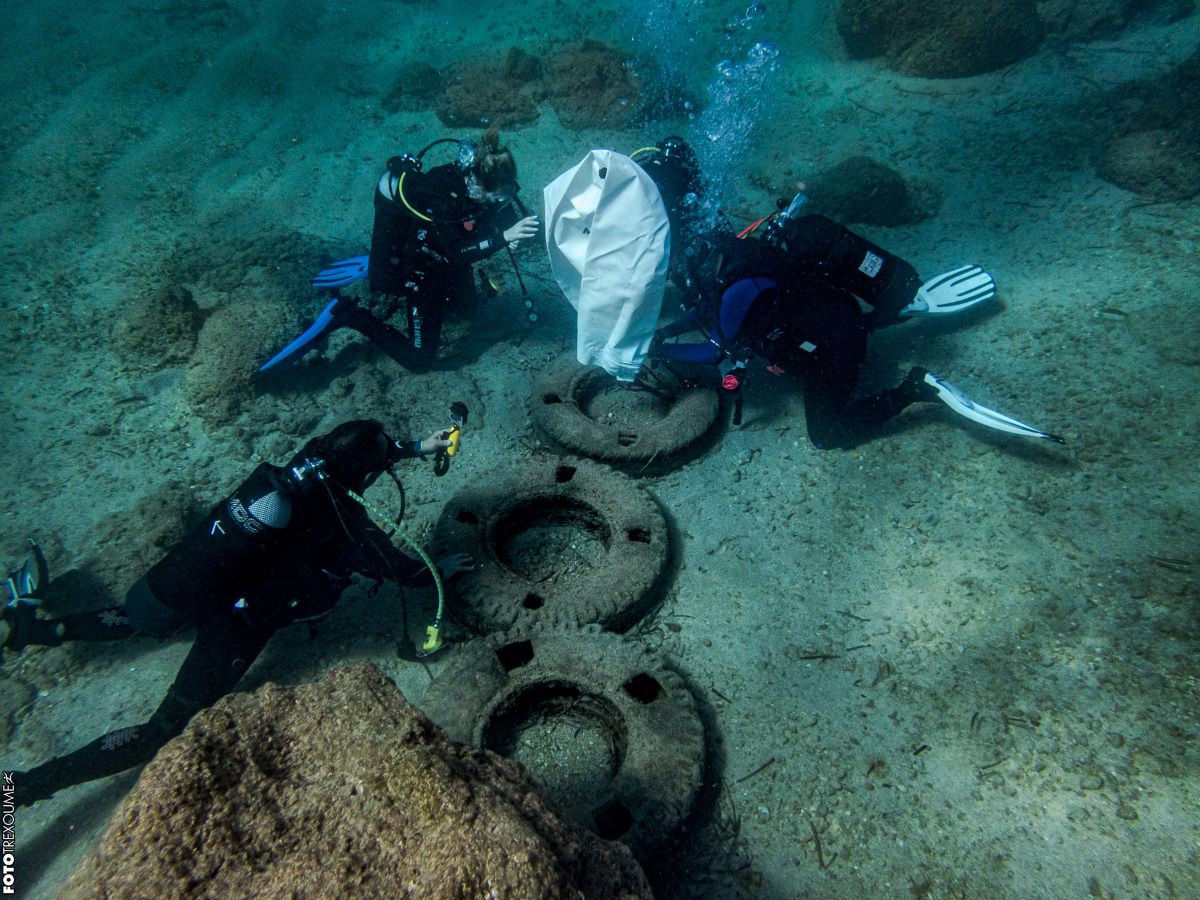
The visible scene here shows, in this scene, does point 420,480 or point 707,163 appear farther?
point 707,163

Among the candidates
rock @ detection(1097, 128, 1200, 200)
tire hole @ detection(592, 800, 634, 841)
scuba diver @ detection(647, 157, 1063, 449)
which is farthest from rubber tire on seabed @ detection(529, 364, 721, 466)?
rock @ detection(1097, 128, 1200, 200)

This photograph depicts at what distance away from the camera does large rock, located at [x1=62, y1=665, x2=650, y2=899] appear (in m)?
1.45

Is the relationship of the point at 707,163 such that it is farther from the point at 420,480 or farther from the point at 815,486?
the point at 420,480

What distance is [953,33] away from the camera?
934cm

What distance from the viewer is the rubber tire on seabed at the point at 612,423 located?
197 inches

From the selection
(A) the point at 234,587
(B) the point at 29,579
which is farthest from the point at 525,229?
(B) the point at 29,579

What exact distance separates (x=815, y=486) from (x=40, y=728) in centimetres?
618

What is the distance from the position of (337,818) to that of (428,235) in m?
5.08

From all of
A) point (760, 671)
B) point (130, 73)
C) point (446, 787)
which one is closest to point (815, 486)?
point (760, 671)

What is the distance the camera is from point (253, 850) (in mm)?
1546

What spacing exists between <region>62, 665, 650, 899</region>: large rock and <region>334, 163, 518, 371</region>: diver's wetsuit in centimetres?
463

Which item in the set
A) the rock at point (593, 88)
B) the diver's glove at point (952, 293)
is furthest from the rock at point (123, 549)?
the rock at point (593, 88)

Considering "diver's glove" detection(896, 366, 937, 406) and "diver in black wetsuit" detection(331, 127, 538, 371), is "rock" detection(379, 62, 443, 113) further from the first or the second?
"diver's glove" detection(896, 366, 937, 406)

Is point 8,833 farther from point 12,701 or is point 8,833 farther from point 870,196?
point 870,196
